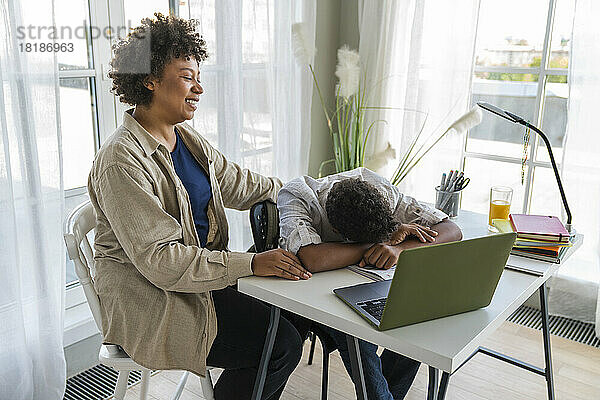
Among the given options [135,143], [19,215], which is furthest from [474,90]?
[19,215]

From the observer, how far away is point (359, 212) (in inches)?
57.8

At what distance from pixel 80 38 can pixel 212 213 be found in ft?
2.83

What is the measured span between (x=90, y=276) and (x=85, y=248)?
0.08 meters

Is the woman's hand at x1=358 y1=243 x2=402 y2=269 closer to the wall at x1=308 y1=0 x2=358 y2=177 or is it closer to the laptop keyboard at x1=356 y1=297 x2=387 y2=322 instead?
the laptop keyboard at x1=356 y1=297 x2=387 y2=322

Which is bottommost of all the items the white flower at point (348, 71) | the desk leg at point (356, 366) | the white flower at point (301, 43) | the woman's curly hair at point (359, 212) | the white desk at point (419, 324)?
the desk leg at point (356, 366)

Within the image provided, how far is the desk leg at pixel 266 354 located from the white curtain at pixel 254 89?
111 cm

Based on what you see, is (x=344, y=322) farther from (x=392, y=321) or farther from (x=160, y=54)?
(x=160, y=54)

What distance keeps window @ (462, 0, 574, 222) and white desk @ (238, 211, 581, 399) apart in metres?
1.42

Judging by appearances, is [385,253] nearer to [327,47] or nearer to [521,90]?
[521,90]

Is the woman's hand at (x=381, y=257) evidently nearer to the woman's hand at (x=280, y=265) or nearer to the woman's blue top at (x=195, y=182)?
the woman's hand at (x=280, y=265)

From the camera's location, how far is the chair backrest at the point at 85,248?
1572 millimetres

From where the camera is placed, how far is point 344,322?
4.04ft

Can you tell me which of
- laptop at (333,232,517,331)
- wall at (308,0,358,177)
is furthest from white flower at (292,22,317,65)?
laptop at (333,232,517,331)

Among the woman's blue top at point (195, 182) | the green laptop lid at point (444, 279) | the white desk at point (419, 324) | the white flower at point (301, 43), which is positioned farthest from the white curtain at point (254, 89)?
the green laptop lid at point (444, 279)
